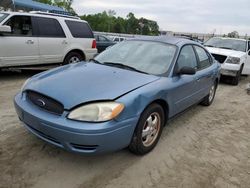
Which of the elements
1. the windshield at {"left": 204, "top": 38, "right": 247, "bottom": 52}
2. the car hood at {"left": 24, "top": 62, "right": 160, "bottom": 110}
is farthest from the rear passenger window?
the windshield at {"left": 204, "top": 38, "right": 247, "bottom": 52}

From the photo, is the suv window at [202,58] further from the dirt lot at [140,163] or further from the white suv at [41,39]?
the white suv at [41,39]

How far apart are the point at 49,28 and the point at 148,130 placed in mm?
5602

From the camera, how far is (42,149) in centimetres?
366

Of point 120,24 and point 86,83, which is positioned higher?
point 120,24

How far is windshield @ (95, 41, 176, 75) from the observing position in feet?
13.6

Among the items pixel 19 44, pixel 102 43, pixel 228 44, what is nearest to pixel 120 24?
pixel 102 43

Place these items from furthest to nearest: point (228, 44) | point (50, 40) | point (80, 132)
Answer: point (228, 44)
point (50, 40)
point (80, 132)

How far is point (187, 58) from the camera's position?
480cm

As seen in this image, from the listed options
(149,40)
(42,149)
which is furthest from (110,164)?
(149,40)

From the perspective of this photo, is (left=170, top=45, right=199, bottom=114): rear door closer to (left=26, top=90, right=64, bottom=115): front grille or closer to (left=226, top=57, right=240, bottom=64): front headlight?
(left=26, top=90, right=64, bottom=115): front grille

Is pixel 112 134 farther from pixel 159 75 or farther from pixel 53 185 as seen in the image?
pixel 159 75

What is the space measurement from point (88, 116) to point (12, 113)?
2.47 meters

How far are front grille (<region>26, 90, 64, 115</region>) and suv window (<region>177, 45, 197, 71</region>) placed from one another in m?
2.02

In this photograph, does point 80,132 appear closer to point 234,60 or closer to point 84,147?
point 84,147
